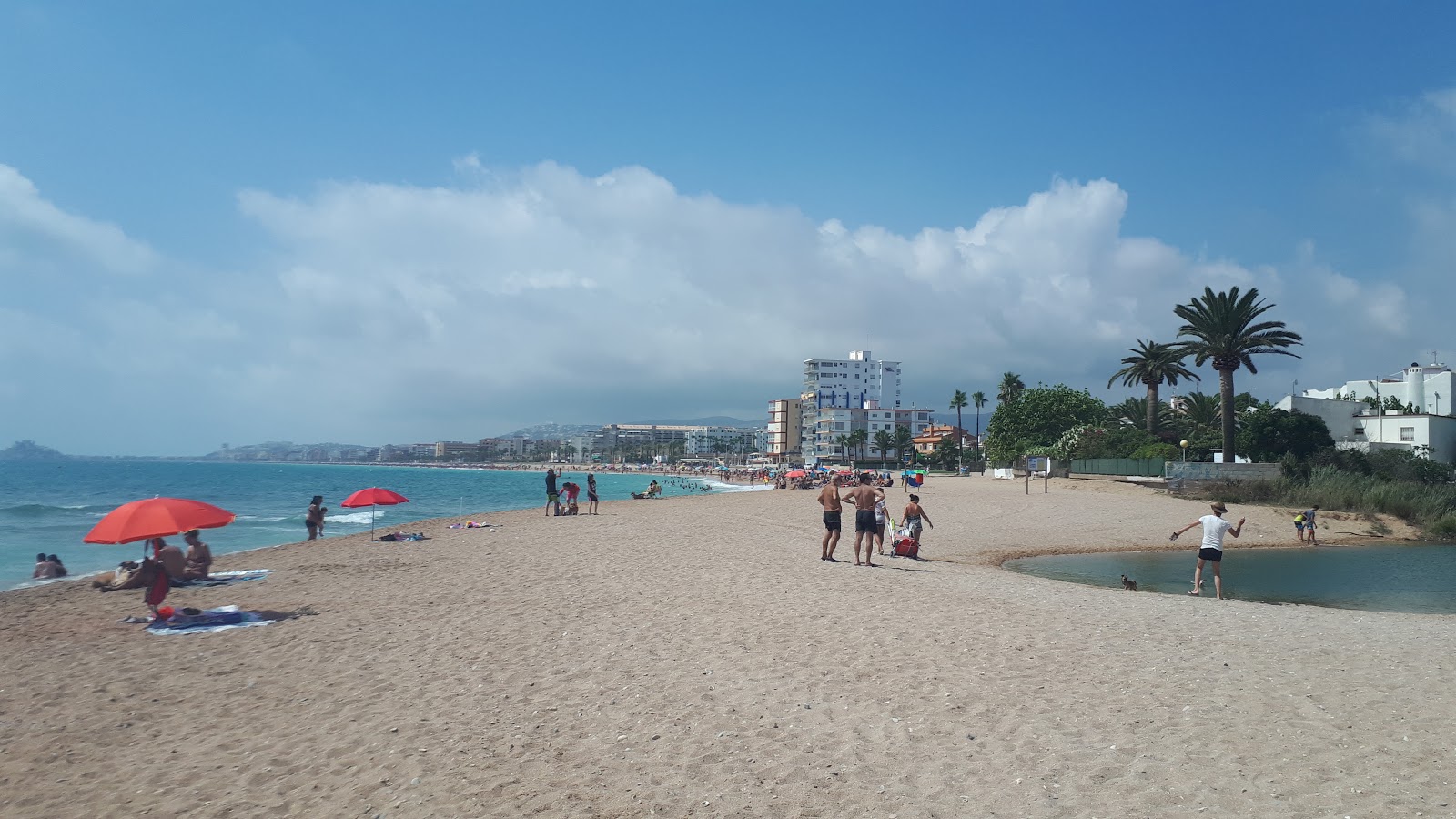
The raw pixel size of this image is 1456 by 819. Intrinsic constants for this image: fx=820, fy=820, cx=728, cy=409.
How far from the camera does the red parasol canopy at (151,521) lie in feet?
33.2

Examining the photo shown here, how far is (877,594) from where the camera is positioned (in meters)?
11.8

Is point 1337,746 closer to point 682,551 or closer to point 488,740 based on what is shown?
point 488,740

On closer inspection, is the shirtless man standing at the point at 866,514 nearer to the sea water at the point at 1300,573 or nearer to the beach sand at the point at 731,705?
the beach sand at the point at 731,705

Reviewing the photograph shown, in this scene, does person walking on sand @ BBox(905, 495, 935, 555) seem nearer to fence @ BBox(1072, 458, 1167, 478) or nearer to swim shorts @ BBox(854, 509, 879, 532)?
swim shorts @ BBox(854, 509, 879, 532)

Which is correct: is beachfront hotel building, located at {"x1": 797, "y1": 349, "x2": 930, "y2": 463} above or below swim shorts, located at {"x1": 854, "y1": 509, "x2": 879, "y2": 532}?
above

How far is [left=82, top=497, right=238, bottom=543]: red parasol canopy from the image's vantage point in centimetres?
1012

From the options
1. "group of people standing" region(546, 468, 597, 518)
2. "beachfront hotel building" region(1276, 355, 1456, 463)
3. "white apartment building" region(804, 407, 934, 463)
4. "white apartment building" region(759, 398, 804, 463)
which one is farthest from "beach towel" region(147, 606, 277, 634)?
"white apartment building" region(759, 398, 804, 463)

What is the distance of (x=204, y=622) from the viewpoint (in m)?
10.4

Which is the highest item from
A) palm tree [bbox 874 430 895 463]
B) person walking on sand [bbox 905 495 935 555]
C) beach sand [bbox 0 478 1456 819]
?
palm tree [bbox 874 430 895 463]

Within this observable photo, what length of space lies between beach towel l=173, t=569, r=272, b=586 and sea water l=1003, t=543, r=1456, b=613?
15307mm

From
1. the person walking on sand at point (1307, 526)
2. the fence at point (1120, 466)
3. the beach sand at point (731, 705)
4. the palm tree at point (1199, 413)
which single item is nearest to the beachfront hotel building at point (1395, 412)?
the palm tree at point (1199, 413)

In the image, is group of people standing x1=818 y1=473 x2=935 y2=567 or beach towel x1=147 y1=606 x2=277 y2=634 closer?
beach towel x1=147 y1=606 x2=277 y2=634

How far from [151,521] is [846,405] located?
470 feet

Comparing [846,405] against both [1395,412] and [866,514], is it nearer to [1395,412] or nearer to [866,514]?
[1395,412]
